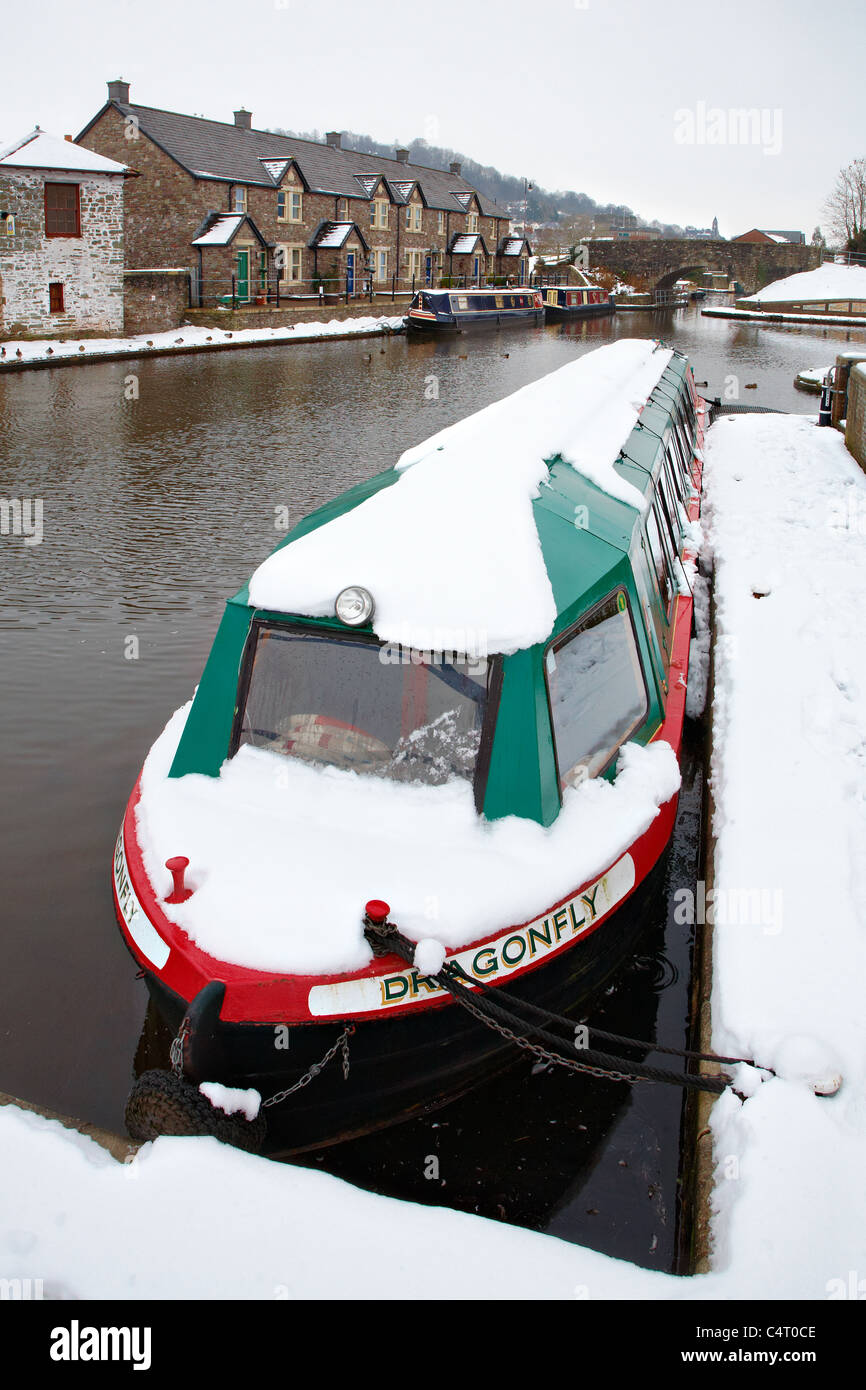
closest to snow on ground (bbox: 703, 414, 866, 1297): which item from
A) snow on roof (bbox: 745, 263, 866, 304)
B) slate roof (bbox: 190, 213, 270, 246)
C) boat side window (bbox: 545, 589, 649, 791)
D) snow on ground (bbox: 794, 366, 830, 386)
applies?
boat side window (bbox: 545, 589, 649, 791)

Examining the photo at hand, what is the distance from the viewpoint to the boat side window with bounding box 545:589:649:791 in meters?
4.89

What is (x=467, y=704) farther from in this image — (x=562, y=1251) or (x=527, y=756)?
(x=562, y=1251)

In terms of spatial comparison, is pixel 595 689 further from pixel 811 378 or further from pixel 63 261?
pixel 63 261

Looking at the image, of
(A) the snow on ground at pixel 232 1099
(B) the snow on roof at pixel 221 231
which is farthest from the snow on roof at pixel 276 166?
(A) the snow on ground at pixel 232 1099

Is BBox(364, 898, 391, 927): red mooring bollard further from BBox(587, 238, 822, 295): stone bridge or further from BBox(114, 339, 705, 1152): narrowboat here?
BBox(587, 238, 822, 295): stone bridge

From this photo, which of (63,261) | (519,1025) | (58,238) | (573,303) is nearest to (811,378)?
(63,261)

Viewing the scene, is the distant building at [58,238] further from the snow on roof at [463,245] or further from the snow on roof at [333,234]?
the snow on roof at [463,245]

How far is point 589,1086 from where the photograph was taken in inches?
191

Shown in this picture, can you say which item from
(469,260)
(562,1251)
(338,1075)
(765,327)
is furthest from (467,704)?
(469,260)

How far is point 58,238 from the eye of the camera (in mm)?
30922

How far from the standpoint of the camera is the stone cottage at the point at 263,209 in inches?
1544

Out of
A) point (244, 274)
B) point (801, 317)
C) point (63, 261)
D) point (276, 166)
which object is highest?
point (276, 166)

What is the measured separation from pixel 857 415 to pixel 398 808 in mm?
13997
